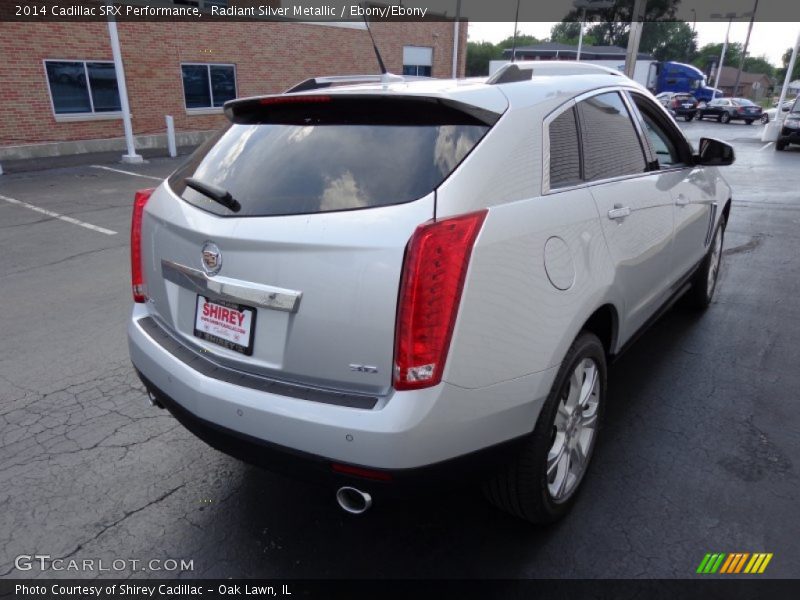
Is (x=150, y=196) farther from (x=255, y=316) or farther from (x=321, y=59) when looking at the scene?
(x=321, y=59)

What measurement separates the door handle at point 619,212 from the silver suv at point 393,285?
0.04ft

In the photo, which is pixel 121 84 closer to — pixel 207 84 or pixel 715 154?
pixel 207 84

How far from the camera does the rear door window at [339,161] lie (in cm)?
195

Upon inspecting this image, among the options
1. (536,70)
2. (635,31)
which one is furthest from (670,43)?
(536,70)

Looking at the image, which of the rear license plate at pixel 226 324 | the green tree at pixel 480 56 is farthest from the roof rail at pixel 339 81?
the green tree at pixel 480 56

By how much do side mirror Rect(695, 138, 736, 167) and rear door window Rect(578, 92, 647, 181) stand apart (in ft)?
3.09

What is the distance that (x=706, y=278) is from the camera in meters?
4.71

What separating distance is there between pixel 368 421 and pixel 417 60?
26126 millimetres

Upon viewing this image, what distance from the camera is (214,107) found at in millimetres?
18656

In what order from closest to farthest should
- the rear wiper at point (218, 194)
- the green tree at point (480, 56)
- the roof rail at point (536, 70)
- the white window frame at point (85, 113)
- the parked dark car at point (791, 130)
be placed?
the rear wiper at point (218, 194)
the roof rail at point (536, 70)
the white window frame at point (85, 113)
the parked dark car at point (791, 130)
the green tree at point (480, 56)

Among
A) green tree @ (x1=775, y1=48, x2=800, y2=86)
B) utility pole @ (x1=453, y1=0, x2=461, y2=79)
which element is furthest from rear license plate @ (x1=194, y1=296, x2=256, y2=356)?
green tree @ (x1=775, y1=48, x2=800, y2=86)

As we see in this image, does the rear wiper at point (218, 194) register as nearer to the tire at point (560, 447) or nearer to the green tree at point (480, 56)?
the tire at point (560, 447)

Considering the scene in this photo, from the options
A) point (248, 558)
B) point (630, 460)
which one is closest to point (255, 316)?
point (248, 558)

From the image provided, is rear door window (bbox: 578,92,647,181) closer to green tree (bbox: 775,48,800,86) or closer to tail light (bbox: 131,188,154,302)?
tail light (bbox: 131,188,154,302)
